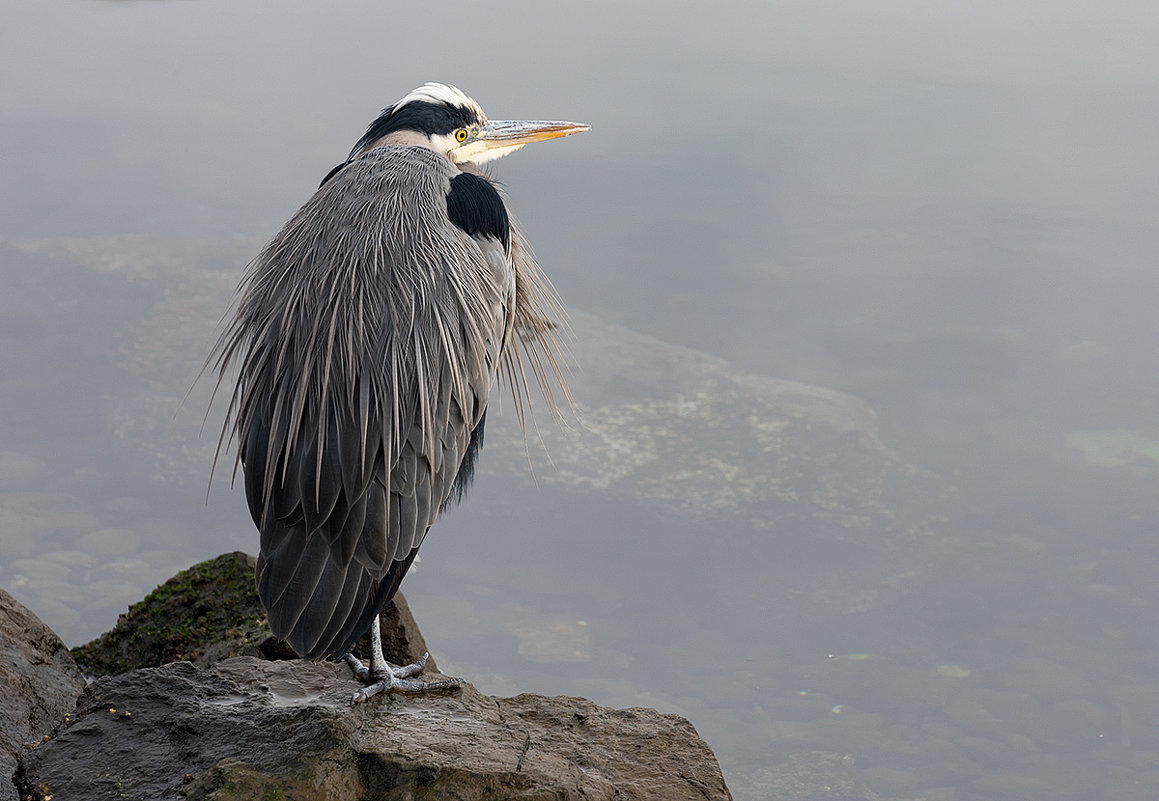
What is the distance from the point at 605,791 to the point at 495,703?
421 millimetres

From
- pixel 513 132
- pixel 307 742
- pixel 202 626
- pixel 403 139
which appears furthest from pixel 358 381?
pixel 513 132

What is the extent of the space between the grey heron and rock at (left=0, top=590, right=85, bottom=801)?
77cm

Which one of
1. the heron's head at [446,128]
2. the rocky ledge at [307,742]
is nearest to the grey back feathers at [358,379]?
the rocky ledge at [307,742]

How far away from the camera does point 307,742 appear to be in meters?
2.14

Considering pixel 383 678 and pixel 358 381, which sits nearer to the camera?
pixel 358 381

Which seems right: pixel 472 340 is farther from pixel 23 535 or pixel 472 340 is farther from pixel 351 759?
pixel 23 535

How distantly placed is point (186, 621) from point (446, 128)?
171 cm

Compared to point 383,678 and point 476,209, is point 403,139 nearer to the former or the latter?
point 476,209

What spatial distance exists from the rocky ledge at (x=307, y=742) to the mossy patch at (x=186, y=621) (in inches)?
15.3

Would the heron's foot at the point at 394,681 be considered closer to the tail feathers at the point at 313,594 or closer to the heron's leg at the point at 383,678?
the heron's leg at the point at 383,678

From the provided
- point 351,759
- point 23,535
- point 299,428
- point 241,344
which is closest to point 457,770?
point 351,759

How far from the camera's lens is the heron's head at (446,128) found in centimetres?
316

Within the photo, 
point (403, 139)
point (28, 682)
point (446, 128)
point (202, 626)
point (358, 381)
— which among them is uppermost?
point (446, 128)

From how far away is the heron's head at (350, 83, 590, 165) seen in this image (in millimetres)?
3156
